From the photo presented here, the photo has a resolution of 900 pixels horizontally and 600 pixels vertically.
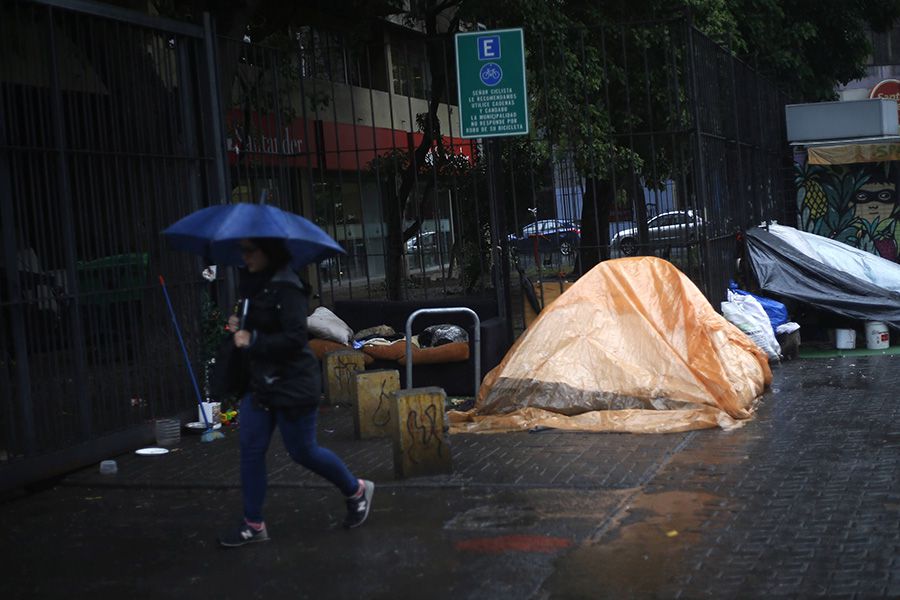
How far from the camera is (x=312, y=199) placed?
12.4m

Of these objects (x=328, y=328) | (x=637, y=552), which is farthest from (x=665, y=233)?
(x=637, y=552)

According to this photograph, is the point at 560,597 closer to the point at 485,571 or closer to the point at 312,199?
the point at 485,571

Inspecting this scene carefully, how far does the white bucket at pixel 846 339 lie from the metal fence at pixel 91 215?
7285 mm

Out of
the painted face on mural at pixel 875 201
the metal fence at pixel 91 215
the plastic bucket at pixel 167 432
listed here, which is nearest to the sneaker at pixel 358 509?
the metal fence at pixel 91 215

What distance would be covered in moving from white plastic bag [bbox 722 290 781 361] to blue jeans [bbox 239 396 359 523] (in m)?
7.01

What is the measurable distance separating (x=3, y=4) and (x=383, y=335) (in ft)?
16.2

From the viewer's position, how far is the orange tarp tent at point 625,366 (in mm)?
9336

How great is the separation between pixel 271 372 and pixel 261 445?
1.30 feet

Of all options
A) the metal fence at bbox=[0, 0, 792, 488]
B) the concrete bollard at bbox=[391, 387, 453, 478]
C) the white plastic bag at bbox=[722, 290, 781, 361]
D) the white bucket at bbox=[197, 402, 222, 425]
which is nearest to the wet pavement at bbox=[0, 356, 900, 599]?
the concrete bollard at bbox=[391, 387, 453, 478]

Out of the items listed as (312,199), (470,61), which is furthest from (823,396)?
(312,199)

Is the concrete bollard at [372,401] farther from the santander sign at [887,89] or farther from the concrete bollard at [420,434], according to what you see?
the santander sign at [887,89]

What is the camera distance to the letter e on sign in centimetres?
1102

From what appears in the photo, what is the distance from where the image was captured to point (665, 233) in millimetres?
13195

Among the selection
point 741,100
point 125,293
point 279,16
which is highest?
point 279,16
